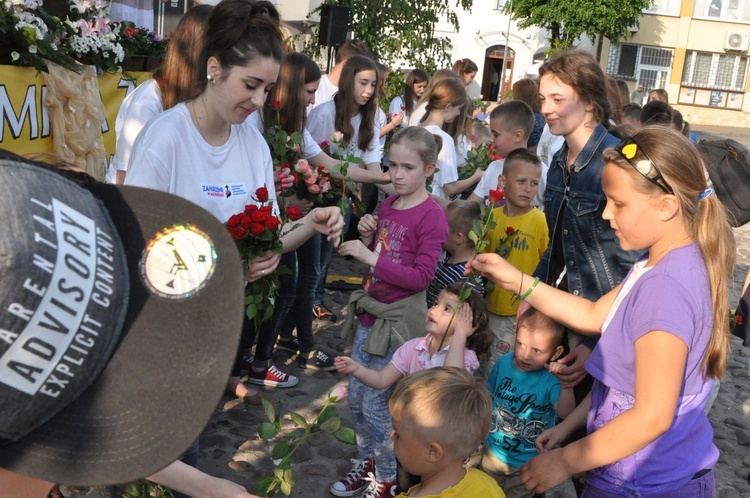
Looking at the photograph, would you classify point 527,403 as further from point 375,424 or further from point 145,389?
point 145,389

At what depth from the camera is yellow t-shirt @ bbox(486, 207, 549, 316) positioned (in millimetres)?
4652

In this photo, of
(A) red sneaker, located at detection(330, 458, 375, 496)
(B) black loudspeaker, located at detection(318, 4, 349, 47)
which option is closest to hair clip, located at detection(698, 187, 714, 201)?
(A) red sneaker, located at detection(330, 458, 375, 496)

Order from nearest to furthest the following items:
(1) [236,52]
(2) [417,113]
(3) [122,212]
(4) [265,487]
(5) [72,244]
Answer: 1. (5) [72,244]
2. (3) [122,212]
3. (4) [265,487]
4. (1) [236,52]
5. (2) [417,113]

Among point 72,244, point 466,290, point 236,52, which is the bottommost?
point 466,290

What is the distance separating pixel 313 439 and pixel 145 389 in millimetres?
3792

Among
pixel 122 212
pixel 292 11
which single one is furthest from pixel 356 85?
pixel 292 11

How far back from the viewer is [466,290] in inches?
145

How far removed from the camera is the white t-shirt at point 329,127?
21.2 feet

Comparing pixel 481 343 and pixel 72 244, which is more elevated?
pixel 72 244

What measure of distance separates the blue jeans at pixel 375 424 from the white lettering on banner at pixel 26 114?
3007mm

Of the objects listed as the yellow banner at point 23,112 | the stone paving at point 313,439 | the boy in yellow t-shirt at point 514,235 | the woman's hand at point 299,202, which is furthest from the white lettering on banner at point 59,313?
the yellow banner at point 23,112

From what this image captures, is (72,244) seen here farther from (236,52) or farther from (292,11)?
(292,11)

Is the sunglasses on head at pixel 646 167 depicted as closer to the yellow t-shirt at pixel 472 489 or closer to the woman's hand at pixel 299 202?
the yellow t-shirt at pixel 472 489

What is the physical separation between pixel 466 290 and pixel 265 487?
65.6 inches
